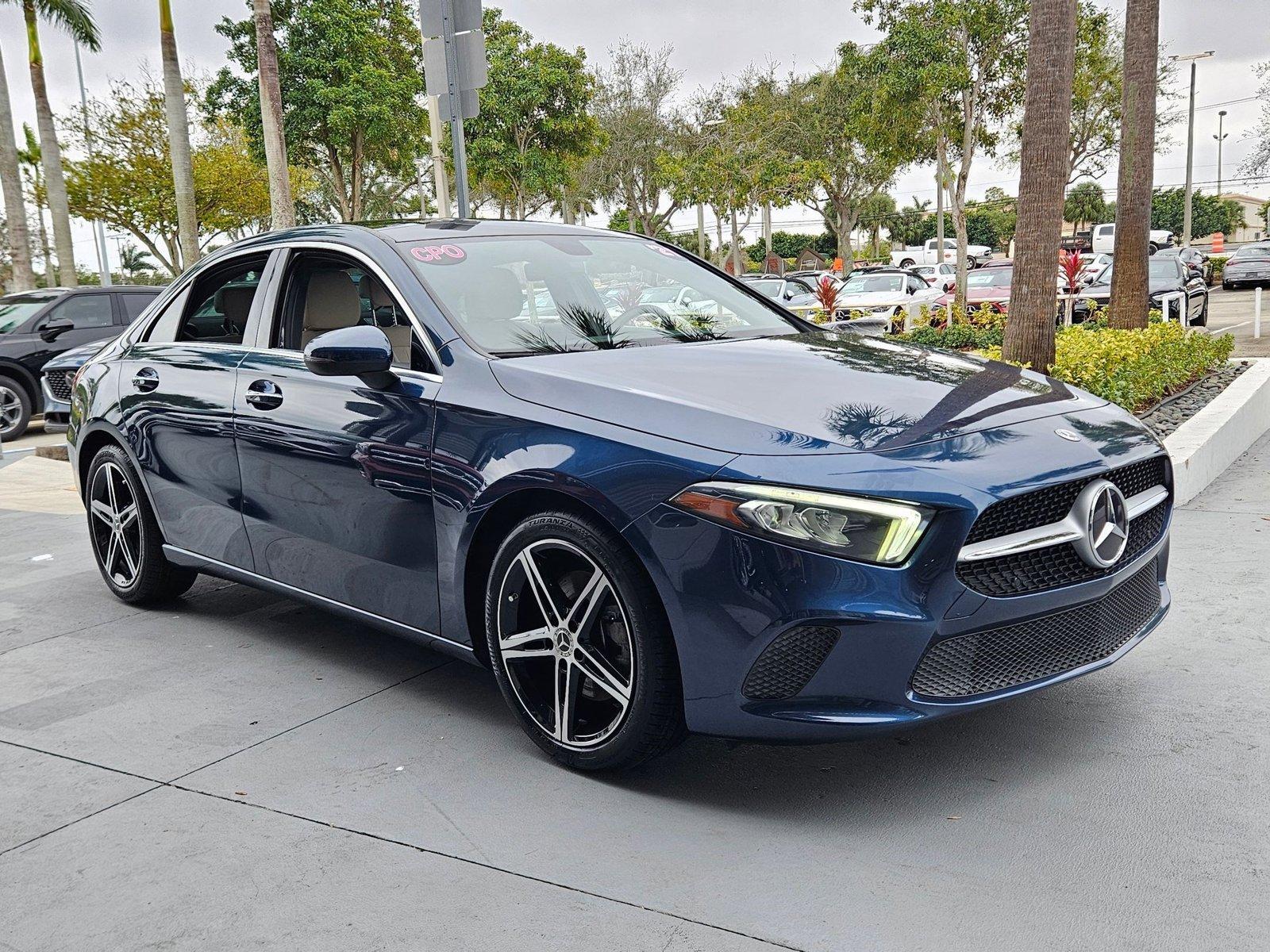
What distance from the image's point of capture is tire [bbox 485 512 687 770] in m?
3.20

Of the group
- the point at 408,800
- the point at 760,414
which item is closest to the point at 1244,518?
the point at 760,414

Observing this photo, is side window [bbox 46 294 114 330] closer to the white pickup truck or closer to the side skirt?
the side skirt

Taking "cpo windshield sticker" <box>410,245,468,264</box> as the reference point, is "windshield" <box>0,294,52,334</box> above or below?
below

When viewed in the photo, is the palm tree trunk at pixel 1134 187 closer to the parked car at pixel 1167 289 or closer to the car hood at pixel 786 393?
the parked car at pixel 1167 289

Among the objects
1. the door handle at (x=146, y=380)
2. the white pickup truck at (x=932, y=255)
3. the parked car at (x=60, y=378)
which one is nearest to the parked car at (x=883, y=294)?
the parked car at (x=60, y=378)

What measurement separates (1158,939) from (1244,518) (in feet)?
14.8

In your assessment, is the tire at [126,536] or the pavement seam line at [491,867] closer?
the pavement seam line at [491,867]

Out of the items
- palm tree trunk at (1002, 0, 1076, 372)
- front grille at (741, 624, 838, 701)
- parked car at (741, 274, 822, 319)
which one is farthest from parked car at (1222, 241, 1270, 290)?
front grille at (741, 624, 838, 701)

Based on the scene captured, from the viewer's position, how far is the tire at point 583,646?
3.20 meters

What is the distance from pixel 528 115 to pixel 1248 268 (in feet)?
71.7

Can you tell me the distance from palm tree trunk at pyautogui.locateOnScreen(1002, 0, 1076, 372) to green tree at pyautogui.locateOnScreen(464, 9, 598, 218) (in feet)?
80.2

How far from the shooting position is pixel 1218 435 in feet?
25.3

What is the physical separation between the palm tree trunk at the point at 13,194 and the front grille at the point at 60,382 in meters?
14.2

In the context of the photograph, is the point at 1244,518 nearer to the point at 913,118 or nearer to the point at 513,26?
the point at 913,118
